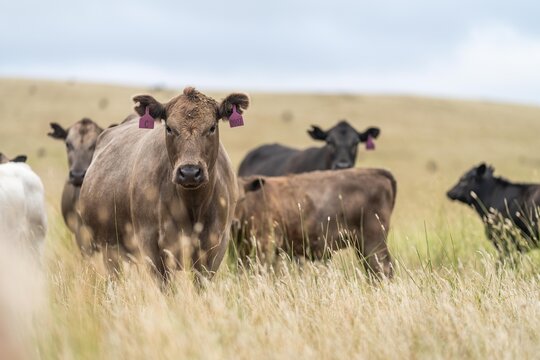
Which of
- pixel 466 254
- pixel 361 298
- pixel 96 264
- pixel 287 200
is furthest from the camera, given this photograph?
pixel 287 200

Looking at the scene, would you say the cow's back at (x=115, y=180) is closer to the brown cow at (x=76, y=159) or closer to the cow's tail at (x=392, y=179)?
the brown cow at (x=76, y=159)

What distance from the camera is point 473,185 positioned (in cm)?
1298

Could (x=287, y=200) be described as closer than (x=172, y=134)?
No

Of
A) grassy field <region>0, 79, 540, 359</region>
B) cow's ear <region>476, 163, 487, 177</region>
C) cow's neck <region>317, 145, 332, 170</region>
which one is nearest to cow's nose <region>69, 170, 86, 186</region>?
grassy field <region>0, 79, 540, 359</region>

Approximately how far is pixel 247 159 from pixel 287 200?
659 centimetres

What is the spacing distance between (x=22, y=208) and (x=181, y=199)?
219 cm

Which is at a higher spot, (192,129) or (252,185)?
(192,129)

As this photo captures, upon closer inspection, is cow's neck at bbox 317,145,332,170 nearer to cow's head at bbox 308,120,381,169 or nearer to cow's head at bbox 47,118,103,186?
cow's head at bbox 308,120,381,169

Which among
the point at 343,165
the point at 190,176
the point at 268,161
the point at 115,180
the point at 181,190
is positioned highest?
the point at 190,176

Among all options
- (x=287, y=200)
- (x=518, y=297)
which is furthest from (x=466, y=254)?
(x=518, y=297)

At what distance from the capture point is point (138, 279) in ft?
18.3

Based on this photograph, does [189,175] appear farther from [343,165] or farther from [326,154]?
[326,154]

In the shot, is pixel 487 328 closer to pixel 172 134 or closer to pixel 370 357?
pixel 370 357

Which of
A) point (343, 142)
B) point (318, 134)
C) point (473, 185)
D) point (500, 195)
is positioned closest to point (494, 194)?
point (500, 195)
